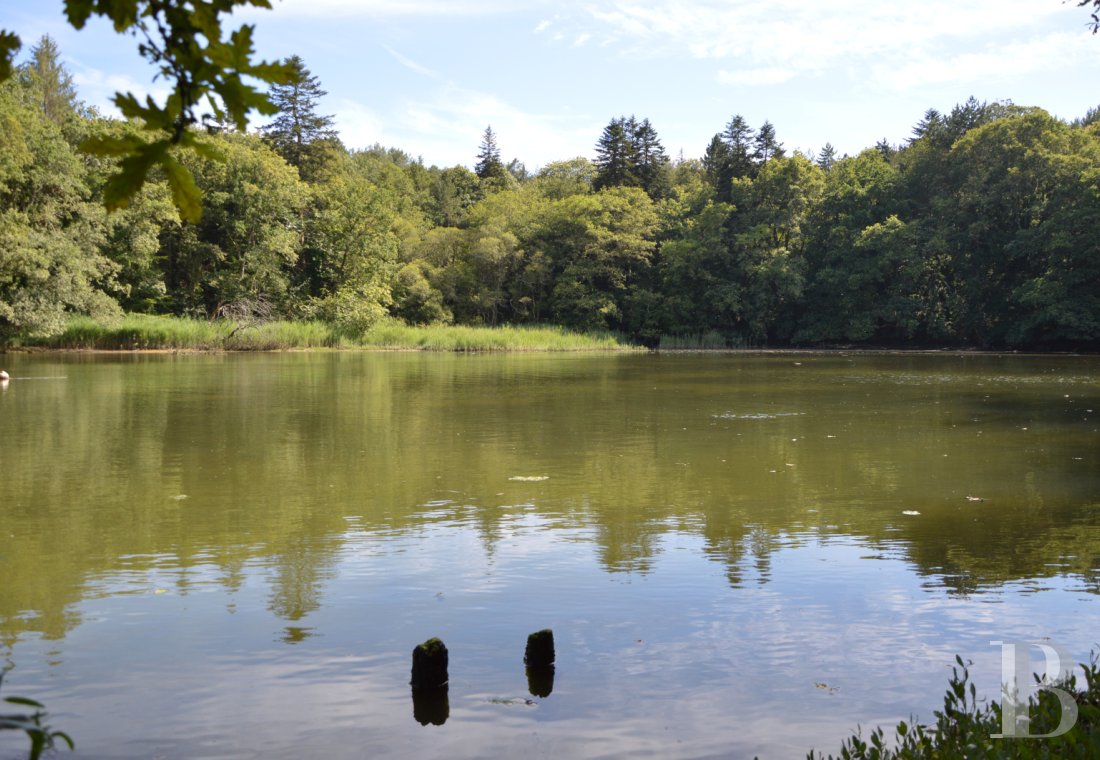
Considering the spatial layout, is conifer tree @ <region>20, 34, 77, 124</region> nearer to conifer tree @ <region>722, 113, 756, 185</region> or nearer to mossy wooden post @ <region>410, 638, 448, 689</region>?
conifer tree @ <region>722, 113, 756, 185</region>

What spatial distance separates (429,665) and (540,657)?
2.24 ft

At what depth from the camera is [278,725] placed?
4.89m

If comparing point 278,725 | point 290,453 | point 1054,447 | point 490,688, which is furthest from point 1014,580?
point 290,453

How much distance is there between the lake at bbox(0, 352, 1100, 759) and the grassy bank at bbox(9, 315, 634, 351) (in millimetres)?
29918

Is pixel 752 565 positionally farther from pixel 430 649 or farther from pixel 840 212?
pixel 840 212

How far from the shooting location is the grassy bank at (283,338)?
45.4 meters

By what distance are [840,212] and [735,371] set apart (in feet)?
103

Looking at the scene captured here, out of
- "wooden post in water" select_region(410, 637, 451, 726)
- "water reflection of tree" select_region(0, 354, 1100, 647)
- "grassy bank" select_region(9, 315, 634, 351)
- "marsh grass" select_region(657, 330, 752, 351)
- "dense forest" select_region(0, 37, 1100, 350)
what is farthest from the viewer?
"marsh grass" select_region(657, 330, 752, 351)

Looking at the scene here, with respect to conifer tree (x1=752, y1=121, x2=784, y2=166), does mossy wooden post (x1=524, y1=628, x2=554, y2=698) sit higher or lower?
lower
